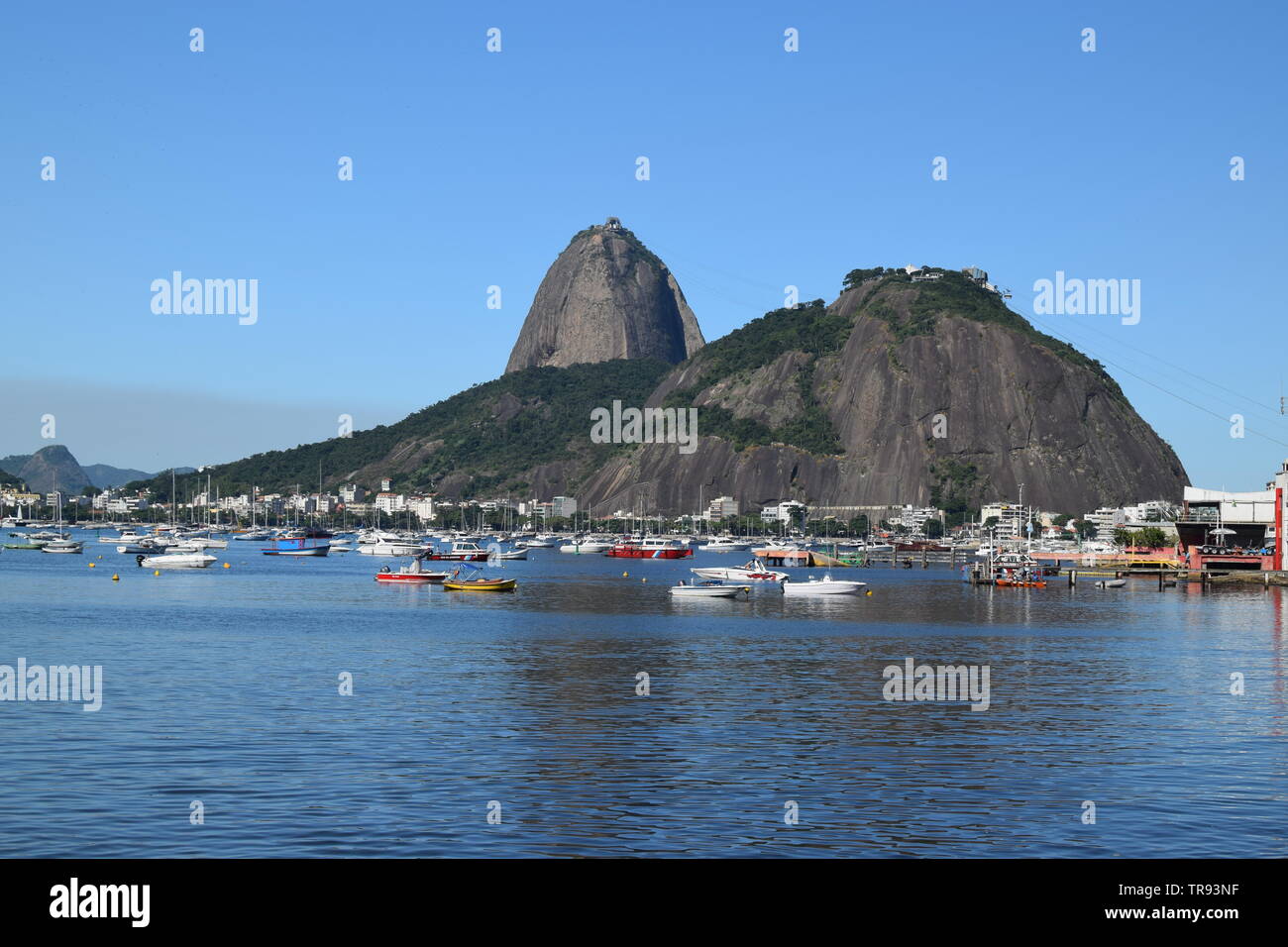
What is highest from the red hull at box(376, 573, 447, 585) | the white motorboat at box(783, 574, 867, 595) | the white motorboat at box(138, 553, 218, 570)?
the white motorboat at box(138, 553, 218, 570)

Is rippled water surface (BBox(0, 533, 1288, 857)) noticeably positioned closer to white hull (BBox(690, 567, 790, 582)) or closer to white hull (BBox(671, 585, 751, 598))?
white hull (BBox(671, 585, 751, 598))

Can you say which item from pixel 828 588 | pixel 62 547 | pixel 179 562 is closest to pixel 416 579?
pixel 828 588

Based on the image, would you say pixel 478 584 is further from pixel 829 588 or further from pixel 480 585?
pixel 829 588

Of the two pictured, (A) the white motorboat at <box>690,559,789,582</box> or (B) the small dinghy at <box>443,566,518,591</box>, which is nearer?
(B) the small dinghy at <box>443,566,518,591</box>

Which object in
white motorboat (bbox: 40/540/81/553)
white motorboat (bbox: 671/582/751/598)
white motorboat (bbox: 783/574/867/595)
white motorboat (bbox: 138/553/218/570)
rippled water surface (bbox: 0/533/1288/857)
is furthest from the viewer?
white motorboat (bbox: 40/540/81/553)

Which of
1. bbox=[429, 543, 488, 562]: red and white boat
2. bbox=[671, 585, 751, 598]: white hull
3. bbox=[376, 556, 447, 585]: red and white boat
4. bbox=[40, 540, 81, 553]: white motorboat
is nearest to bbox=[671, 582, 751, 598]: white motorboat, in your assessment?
bbox=[671, 585, 751, 598]: white hull

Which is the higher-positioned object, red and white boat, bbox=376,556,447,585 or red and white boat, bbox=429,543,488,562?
red and white boat, bbox=376,556,447,585
